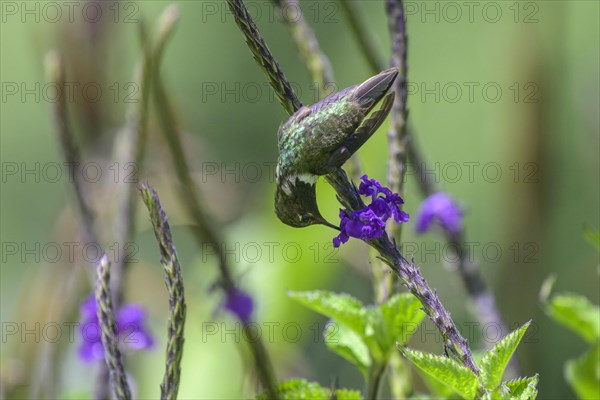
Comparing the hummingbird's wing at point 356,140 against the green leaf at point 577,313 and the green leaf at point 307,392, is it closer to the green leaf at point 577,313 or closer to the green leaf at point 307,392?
the green leaf at point 307,392

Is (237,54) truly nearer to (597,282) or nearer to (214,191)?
(214,191)

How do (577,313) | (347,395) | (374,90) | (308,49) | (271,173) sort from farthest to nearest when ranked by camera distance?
(271,173)
(308,49)
(577,313)
(347,395)
(374,90)

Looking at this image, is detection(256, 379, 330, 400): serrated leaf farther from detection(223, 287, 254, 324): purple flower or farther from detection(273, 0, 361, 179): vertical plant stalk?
detection(273, 0, 361, 179): vertical plant stalk

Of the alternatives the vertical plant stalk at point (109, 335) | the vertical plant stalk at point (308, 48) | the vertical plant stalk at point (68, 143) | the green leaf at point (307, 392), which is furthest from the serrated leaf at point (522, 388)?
the vertical plant stalk at point (68, 143)

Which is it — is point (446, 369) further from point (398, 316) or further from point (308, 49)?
point (308, 49)

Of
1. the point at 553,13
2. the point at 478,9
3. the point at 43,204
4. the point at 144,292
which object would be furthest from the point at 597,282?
the point at 43,204

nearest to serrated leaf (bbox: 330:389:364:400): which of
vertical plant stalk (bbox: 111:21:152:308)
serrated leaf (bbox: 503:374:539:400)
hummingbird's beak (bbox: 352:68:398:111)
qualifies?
serrated leaf (bbox: 503:374:539:400)

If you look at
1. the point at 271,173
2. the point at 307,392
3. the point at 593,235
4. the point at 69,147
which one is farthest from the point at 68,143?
the point at 271,173
